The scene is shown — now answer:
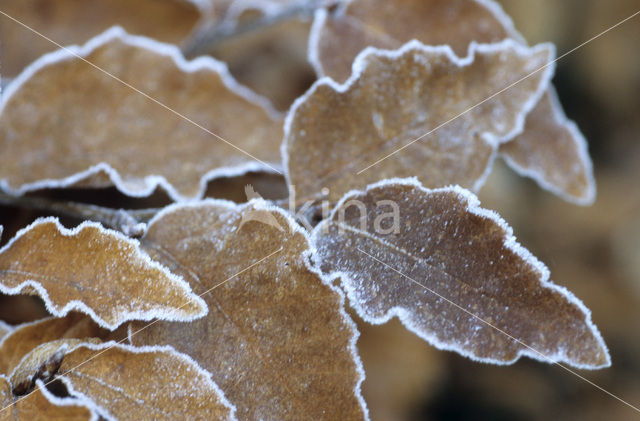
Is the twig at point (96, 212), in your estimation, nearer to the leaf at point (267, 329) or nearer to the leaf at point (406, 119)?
the leaf at point (267, 329)

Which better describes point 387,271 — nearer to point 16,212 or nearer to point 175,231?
point 175,231

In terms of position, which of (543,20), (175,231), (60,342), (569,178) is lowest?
(60,342)

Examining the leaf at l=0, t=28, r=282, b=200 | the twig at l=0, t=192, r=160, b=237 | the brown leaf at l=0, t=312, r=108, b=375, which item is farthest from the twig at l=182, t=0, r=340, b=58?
the brown leaf at l=0, t=312, r=108, b=375

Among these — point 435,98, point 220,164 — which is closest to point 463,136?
point 435,98

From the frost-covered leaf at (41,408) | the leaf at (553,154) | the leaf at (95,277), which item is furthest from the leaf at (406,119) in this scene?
the frost-covered leaf at (41,408)

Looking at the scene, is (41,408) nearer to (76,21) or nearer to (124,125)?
(124,125)

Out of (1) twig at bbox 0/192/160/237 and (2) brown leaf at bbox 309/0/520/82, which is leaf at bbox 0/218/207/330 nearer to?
(1) twig at bbox 0/192/160/237
